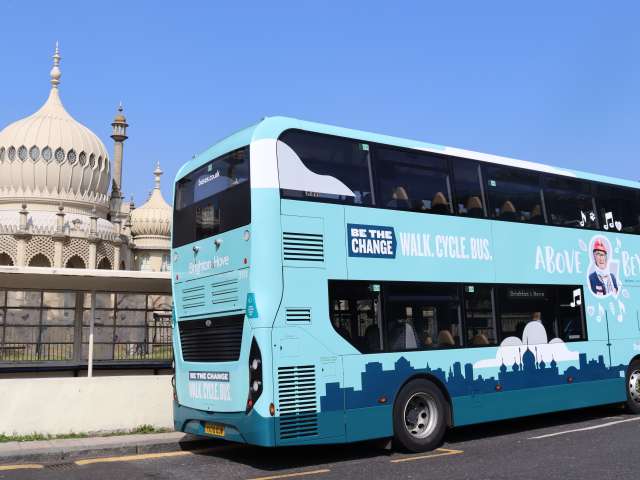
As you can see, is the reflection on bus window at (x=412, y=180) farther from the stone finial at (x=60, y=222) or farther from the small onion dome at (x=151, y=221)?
the small onion dome at (x=151, y=221)

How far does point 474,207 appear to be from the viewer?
10.3 meters

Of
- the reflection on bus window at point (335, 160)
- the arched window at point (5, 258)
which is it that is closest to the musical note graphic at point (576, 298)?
the reflection on bus window at point (335, 160)

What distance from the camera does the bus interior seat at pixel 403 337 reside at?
9062mm

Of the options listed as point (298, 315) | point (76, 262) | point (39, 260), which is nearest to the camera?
point (298, 315)

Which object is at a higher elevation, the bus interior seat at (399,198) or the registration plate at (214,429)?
the bus interior seat at (399,198)

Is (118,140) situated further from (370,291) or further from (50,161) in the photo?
(370,291)

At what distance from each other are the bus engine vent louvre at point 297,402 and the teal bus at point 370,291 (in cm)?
2

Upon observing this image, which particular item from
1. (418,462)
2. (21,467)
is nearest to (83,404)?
(21,467)

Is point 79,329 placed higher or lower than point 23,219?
lower

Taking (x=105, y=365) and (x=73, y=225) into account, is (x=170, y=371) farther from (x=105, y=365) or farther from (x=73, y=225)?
(x=73, y=225)

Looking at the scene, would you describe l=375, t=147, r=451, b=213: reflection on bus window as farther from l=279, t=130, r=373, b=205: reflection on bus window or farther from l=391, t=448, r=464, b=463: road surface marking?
l=391, t=448, r=464, b=463: road surface marking

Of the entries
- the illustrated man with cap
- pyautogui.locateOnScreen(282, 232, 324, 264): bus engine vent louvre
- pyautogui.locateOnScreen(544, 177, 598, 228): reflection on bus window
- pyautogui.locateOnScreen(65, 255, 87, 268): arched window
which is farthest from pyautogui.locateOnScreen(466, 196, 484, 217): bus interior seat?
pyautogui.locateOnScreen(65, 255, 87, 268): arched window

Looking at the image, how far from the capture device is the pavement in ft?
29.9

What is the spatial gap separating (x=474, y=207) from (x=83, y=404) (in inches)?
267
